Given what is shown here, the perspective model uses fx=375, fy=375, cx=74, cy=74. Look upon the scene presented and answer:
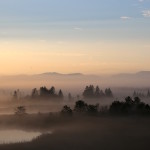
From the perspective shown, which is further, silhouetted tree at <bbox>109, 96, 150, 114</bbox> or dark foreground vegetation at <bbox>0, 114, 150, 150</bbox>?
silhouetted tree at <bbox>109, 96, 150, 114</bbox>

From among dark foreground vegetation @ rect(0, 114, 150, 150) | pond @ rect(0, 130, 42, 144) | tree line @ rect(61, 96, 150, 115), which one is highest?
tree line @ rect(61, 96, 150, 115)

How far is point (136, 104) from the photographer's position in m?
140

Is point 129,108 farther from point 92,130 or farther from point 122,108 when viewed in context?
point 92,130

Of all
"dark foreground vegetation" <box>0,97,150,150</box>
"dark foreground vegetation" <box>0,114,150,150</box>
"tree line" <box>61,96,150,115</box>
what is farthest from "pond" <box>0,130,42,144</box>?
"tree line" <box>61,96,150,115</box>

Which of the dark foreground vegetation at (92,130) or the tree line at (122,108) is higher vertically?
the tree line at (122,108)

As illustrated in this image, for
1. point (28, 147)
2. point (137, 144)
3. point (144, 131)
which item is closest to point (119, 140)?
point (137, 144)

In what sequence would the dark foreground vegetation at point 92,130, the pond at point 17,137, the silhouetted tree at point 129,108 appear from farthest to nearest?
1. the silhouetted tree at point 129,108
2. the pond at point 17,137
3. the dark foreground vegetation at point 92,130

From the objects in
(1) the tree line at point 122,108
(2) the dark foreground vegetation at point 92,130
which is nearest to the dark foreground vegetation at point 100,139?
(2) the dark foreground vegetation at point 92,130

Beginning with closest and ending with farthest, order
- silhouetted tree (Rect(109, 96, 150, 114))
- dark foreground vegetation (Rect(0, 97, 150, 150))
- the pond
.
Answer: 1. dark foreground vegetation (Rect(0, 97, 150, 150))
2. the pond
3. silhouetted tree (Rect(109, 96, 150, 114))

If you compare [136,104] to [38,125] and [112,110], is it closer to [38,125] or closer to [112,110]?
[112,110]

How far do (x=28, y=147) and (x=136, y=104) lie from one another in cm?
7338

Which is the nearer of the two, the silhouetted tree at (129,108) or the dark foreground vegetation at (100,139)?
the dark foreground vegetation at (100,139)

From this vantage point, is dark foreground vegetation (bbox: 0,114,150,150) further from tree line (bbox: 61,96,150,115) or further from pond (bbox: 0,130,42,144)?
tree line (bbox: 61,96,150,115)

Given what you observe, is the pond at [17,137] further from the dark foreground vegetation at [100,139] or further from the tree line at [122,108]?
the tree line at [122,108]
